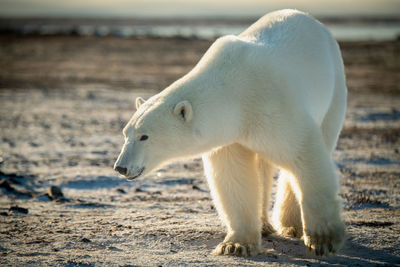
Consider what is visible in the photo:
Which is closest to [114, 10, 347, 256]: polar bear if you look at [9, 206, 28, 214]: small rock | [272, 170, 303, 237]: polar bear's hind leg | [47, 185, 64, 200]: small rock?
[272, 170, 303, 237]: polar bear's hind leg

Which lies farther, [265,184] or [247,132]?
[265,184]

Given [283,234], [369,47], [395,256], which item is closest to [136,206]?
[283,234]

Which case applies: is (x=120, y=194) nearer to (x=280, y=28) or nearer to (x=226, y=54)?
(x=226, y=54)

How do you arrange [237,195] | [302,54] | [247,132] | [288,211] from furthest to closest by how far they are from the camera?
1. [288,211]
2. [302,54]
3. [237,195]
4. [247,132]

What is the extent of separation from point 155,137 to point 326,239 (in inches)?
61.8

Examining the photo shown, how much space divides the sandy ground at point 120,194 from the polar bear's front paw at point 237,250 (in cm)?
Answer: 10

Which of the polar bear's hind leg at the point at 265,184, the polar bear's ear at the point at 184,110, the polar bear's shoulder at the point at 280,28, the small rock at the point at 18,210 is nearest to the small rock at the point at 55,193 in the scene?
the small rock at the point at 18,210

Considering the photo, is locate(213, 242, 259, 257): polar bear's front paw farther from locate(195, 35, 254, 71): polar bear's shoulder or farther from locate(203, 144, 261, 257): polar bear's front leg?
locate(195, 35, 254, 71): polar bear's shoulder

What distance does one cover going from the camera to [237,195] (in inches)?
161

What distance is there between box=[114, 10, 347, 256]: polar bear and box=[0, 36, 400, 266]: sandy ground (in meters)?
0.38

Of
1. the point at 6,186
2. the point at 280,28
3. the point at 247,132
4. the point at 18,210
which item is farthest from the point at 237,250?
the point at 6,186

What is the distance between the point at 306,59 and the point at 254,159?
1004mm

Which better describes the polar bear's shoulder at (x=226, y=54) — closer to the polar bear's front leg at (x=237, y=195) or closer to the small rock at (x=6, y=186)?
the polar bear's front leg at (x=237, y=195)

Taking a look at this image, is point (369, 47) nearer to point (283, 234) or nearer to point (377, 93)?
point (377, 93)
